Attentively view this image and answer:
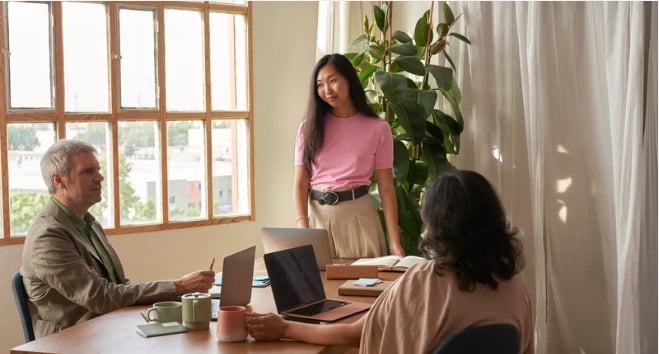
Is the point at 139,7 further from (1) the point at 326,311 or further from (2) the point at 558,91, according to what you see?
(1) the point at 326,311

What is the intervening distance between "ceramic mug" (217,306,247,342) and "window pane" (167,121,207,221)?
8.20ft

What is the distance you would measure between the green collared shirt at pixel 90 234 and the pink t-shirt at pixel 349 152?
3.73 ft

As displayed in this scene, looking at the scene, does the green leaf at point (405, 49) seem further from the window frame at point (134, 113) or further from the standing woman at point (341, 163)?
the window frame at point (134, 113)

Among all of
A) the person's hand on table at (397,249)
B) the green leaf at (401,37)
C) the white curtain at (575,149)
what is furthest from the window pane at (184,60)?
the person's hand on table at (397,249)

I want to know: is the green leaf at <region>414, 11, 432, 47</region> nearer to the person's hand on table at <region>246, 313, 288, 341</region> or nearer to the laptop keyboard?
the laptop keyboard

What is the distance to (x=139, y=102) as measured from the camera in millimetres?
4480

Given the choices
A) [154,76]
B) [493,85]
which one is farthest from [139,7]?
[493,85]

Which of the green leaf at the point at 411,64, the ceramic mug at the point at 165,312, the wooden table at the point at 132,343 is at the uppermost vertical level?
the green leaf at the point at 411,64

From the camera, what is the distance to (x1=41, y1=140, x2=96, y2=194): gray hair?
2764 mm

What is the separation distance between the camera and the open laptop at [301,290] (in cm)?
246

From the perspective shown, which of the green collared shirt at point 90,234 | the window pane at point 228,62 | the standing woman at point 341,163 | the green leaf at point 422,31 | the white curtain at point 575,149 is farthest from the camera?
the window pane at point 228,62

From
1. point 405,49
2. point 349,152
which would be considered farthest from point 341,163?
point 405,49

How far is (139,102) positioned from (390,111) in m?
1.37

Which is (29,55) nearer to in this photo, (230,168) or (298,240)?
(230,168)
